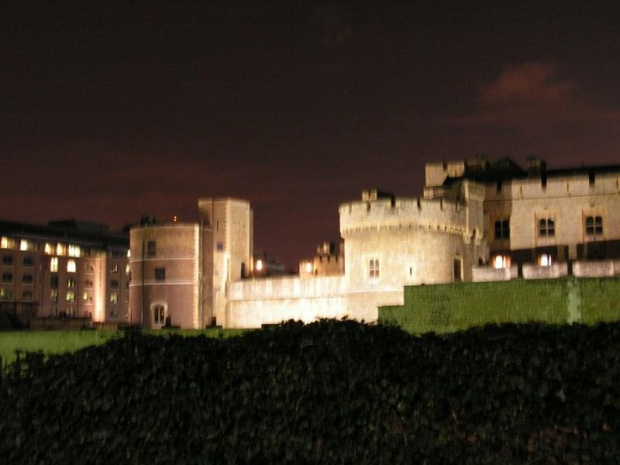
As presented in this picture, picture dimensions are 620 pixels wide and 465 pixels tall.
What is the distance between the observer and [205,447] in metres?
15.2

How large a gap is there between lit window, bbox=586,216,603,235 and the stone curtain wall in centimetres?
2891

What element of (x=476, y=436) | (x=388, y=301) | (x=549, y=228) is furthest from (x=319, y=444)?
(x=549, y=228)

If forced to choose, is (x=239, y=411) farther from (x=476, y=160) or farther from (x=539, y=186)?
(x=476, y=160)

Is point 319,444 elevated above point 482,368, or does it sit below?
below

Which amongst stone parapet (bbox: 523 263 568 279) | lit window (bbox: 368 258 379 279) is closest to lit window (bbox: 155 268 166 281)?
lit window (bbox: 368 258 379 279)

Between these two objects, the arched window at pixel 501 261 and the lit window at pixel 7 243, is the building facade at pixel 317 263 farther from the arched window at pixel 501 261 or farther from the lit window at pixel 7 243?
the lit window at pixel 7 243

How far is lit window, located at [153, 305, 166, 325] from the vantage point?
210 feet

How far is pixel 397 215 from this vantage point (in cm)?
4584

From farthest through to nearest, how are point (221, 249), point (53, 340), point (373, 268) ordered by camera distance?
point (221, 249), point (373, 268), point (53, 340)

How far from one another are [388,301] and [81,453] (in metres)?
30.0

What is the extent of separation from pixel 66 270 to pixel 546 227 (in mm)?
85316

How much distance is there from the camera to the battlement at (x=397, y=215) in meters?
45.8

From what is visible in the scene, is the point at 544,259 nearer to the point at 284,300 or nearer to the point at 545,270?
the point at 545,270

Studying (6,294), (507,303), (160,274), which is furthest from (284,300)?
(6,294)
